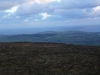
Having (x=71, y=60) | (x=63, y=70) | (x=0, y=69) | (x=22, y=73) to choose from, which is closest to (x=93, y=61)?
(x=71, y=60)

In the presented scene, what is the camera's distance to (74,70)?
94.5 feet

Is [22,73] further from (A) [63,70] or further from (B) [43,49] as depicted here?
(B) [43,49]

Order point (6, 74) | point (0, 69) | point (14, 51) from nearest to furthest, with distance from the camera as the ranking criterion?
point (6, 74) < point (0, 69) < point (14, 51)

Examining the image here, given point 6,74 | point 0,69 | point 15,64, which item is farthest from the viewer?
point 15,64

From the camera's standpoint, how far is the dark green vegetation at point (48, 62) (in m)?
28.7

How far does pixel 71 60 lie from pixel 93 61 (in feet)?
10.2

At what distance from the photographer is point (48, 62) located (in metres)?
32.3

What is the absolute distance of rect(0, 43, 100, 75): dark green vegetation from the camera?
94.0 ft

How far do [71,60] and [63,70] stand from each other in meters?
4.35

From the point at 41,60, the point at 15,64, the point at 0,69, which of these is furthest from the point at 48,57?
the point at 0,69

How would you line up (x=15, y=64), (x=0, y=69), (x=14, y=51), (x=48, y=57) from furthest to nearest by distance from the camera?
1. (x=14, y=51)
2. (x=48, y=57)
3. (x=15, y=64)
4. (x=0, y=69)

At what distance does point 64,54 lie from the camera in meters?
36.8

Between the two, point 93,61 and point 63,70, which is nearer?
point 63,70

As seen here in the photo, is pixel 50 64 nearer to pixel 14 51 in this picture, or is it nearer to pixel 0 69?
pixel 0 69
